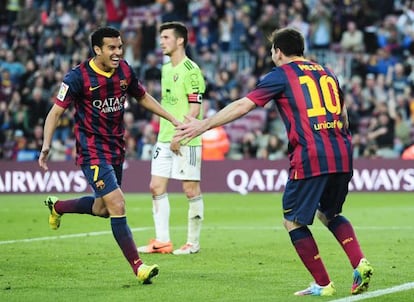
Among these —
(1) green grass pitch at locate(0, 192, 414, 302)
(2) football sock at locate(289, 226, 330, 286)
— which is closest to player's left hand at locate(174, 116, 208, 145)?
(2) football sock at locate(289, 226, 330, 286)

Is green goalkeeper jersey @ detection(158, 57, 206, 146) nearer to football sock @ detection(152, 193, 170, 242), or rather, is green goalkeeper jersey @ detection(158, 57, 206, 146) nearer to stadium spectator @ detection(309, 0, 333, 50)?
football sock @ detection(152, 193, 170, 242)

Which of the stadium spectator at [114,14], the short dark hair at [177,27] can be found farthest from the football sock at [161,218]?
the stadium spectator at [114,14]

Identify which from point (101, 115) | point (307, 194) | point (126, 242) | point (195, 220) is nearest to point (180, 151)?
point (195, 220)

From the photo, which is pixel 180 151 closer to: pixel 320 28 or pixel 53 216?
pixel 53 216

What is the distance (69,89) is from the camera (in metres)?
9.88

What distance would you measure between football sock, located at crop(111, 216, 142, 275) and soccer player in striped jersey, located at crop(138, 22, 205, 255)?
2845 millimetres

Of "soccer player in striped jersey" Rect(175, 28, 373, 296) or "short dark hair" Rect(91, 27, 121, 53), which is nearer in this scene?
"soccer player in striped jersey" Rect(175, 28, 373, 296)

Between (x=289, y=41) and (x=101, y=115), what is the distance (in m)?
2.11

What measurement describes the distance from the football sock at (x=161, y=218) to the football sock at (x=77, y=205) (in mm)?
1811

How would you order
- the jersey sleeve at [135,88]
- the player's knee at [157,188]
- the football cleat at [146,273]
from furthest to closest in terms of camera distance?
1. the player's knee at [157,188]
2. the jersey sleeve at [135,88]
3. the football cleat at [146,273]

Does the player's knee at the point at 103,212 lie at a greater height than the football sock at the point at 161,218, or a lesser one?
greater

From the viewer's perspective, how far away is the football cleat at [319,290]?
866cm

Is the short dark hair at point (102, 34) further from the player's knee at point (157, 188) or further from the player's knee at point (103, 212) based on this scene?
the player's knee at point (157, 188)

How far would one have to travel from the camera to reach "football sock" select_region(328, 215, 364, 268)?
8914mm
